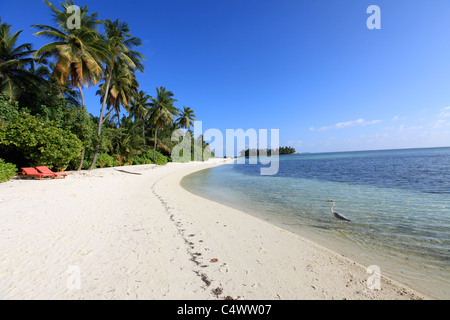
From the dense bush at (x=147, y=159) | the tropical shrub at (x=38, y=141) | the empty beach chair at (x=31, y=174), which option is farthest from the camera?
the dense bush at (x=147, y=159)

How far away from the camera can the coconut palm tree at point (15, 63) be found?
12693 millimetres

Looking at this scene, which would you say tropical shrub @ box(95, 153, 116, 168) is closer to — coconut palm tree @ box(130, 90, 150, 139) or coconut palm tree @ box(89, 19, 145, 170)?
coconut palm tree @ box(89, 19, 145, 170)

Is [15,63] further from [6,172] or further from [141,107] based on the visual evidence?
[141,107]

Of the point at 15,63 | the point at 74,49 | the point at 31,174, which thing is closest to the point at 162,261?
the point at 31,174

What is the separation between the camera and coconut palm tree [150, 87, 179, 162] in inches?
1166

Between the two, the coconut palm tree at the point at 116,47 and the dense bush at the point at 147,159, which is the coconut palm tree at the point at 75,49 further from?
the dense bush at the point at 147,159

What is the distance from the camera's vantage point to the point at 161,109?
29.8 m

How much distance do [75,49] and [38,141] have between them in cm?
754

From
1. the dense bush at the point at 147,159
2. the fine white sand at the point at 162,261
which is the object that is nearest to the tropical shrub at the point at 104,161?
the dense bush at the point at 147,159

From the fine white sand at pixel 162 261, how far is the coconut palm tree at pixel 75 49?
11.9m

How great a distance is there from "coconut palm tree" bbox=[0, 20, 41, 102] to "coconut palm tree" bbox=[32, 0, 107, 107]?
1.54 m

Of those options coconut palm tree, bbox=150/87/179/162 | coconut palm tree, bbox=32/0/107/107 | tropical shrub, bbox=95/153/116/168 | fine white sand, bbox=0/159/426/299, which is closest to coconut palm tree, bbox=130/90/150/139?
coconut palm tree, bbox=150/87/179/162
